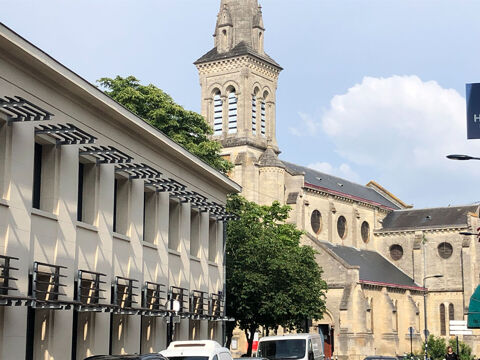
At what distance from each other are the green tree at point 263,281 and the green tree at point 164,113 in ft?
11.9

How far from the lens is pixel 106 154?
2491 centimetres

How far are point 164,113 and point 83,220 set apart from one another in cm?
2377

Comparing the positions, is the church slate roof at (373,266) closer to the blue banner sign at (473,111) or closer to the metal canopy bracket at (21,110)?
the blue banner sign at (473,111)

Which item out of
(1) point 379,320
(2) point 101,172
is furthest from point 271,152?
(2) point 101,172

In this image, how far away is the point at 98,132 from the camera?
25344 mm

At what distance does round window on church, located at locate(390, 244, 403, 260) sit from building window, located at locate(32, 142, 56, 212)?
7490 cm

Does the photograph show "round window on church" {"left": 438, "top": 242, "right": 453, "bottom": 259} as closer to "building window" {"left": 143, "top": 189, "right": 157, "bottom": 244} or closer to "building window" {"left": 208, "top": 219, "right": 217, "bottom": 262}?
"building window" {"left": 208, "top": 219, "right": 217, "bottom": 262}

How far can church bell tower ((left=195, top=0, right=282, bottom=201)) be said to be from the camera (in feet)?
275

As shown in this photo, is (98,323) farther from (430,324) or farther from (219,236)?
(430,324)

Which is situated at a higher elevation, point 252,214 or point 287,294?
point 252,214

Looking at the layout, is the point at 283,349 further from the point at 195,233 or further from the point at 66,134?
the point at 66,134

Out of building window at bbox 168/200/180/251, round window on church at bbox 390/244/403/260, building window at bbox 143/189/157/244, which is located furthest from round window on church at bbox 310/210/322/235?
building window at bbox 143/189/157/244

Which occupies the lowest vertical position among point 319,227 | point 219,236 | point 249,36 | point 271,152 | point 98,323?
point 98,323

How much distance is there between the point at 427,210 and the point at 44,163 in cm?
7879
